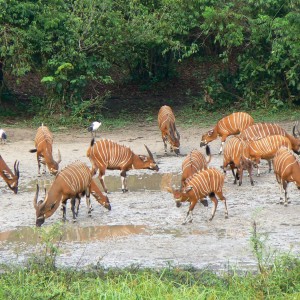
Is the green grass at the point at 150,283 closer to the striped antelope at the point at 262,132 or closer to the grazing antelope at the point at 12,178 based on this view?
the grazing antelope at the point at 12,178

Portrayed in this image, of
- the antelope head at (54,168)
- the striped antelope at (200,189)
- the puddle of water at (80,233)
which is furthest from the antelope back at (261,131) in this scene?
the puddle of water at (80,233)

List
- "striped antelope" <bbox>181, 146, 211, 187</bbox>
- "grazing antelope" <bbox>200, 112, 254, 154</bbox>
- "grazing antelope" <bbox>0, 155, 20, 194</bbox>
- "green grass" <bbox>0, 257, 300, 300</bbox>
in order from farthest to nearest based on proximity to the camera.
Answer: "grazing antelope" <bbox>200, 112, 254, 154</bbox>
"grazing antelope" <bbox>0, 155, 20, 194</bbox>
"striped antelope" <bbox>181, 146, 211, 187</bbox>
"green grass" <bbox>0, 257, 300, 300</bbox>

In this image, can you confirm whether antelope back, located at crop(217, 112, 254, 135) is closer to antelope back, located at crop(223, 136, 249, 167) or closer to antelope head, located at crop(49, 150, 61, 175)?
antelope back, located at crop(223, 136, 249, 167)

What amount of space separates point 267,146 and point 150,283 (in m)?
5.82

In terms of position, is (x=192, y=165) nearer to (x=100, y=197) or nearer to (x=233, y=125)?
(x=100, y=197)

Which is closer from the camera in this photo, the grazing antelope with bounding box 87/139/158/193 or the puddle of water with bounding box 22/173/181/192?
the grazing antelope with bounding box 87/139/158/193

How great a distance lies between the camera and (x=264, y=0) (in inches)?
723

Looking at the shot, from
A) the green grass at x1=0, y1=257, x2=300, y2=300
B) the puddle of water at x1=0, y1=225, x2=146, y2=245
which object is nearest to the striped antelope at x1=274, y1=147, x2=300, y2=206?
the puddle of water at x1=0, y1=225, x2=146, y2=245

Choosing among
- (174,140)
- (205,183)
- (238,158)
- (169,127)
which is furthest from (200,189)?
(169,127)

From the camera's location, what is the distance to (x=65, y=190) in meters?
10.7

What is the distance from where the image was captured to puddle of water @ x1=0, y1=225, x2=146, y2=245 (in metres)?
10.1

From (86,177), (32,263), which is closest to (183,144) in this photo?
(86,177)

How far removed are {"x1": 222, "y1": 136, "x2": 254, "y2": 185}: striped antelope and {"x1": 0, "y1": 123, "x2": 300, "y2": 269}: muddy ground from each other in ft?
0.74

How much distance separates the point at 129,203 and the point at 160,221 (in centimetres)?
110
